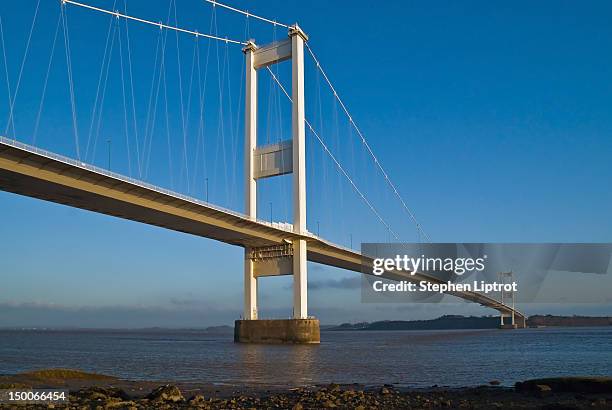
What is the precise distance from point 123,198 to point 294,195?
14057 millimetres

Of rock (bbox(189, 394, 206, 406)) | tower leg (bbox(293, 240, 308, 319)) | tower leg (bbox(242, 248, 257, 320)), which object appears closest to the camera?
rock (bbox(189, 394, 206, 406))

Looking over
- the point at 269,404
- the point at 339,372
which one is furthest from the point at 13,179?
the point at 269,404

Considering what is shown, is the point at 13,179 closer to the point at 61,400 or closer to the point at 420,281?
the point at 61,400

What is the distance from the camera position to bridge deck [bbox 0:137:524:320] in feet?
104

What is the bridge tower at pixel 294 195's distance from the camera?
48.4 meters

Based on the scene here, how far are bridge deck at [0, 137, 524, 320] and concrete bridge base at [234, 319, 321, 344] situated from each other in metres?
5.98

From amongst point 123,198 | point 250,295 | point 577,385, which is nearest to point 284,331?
point 250,295

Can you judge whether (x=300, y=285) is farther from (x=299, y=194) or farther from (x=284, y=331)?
(x=299, y=194)

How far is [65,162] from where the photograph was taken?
32.4 meters

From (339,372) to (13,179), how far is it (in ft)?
60.0

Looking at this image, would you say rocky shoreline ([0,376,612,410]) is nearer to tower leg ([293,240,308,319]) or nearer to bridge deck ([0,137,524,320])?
bridge deck ([0,137,524,320])

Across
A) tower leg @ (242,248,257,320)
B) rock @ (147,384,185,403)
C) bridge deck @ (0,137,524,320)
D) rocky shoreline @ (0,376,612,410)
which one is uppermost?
bridge deck @ (0,137,524,320)

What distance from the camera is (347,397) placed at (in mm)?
15938

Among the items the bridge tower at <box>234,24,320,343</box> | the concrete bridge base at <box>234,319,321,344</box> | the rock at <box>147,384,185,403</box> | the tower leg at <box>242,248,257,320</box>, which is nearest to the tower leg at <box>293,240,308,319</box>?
the bridge tower at <box>234,24,320,343</box>
